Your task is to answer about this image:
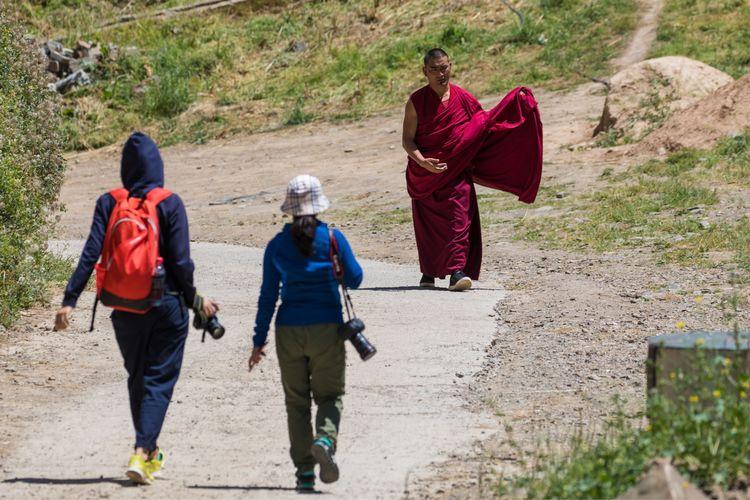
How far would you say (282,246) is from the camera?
17.9 ft

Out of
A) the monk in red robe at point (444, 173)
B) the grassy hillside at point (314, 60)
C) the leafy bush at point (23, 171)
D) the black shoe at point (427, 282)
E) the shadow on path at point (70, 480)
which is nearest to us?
the shadow on path at point (70, 480)

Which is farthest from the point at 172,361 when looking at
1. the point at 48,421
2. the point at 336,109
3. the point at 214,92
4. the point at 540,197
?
the point at 214,92

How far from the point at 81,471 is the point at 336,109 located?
58.1 ft

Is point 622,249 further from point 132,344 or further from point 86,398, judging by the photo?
point 132,344

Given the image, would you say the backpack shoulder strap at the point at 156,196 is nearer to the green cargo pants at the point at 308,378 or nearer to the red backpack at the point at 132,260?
the red backpack at the point at 132,260

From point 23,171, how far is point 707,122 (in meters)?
8.83

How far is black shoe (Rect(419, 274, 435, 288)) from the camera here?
10.5m

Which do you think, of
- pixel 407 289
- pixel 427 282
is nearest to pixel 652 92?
pixel 427 282

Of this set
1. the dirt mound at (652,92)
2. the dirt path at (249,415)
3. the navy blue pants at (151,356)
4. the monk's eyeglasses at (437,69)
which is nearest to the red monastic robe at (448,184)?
the monk's eyeglasses at (437,69)

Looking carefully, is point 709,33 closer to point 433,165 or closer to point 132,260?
point 433,165

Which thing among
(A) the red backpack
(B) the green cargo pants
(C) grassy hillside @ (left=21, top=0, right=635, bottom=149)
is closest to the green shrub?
(B) the green cargo pants

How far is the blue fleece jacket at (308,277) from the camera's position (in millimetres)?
5438

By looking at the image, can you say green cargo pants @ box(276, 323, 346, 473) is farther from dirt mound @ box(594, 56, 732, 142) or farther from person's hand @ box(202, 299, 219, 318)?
dirt mound @ box(594, 56, 732, 142)

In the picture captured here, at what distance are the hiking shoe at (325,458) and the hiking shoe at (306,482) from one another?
0.49 ft
